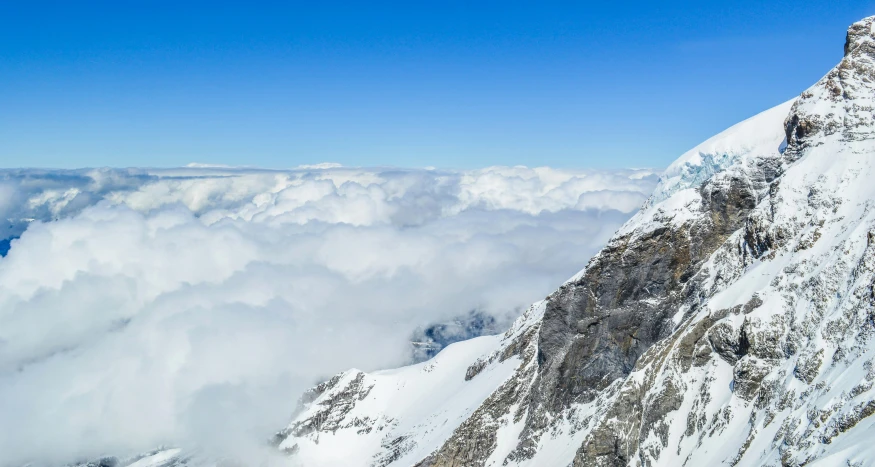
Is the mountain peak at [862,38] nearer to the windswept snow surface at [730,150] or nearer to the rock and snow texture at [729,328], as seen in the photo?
the rock and snow texture at [729,328]

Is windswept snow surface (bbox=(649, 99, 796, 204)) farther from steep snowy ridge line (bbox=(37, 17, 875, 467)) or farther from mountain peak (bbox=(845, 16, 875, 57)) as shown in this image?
mountain peak (bbox=(845, 16, 875, 57))

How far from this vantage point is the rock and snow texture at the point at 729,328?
234 feet

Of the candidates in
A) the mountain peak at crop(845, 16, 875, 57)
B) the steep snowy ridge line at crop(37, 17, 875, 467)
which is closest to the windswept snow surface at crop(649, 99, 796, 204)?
the steep snowy ridge line at crop(37, 17, 875, 467)

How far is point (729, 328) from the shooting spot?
88438 mm

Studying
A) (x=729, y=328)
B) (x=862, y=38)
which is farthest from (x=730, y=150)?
(x=729, y=328)

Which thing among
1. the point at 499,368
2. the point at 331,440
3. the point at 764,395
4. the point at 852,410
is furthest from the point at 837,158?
the point at 331,440

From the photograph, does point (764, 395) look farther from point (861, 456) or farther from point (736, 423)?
point (861, 456)

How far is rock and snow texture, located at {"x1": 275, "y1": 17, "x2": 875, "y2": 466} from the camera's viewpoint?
234 feet

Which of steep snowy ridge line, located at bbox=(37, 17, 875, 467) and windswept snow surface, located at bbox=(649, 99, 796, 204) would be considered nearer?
steep snowy ridge line, located at bbox=(37, 17, 875, 467)

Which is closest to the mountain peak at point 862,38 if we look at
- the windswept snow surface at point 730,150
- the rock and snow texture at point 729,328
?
the rock and snow texture at point 729,328

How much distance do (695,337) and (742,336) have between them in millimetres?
8088

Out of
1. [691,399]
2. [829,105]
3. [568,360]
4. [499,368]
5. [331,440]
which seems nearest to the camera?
[691,399]

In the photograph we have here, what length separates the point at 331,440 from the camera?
653 feet

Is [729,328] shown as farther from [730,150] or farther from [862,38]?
[730,150]
